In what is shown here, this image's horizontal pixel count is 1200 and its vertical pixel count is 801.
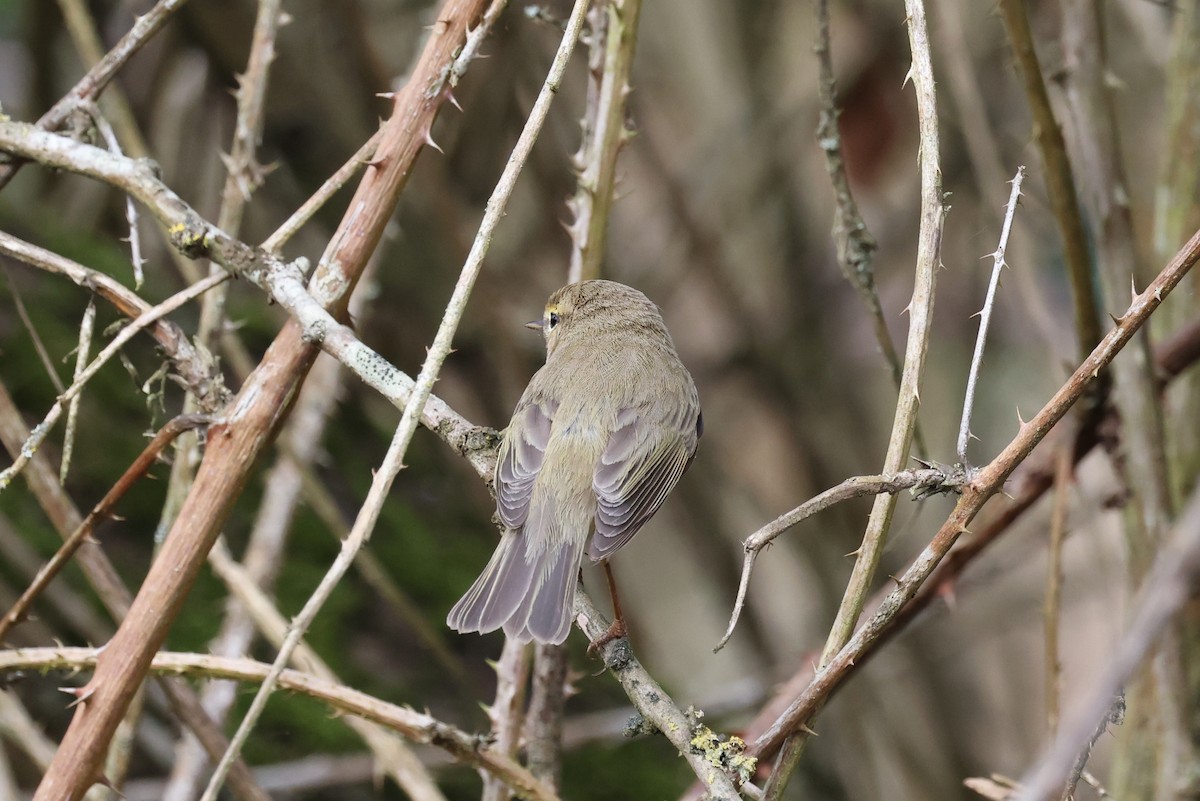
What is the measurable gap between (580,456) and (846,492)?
1497 millimetres

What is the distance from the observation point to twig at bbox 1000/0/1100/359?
8.49 ft

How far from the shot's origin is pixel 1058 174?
9.20 feet

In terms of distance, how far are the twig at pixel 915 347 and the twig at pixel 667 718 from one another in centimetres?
12

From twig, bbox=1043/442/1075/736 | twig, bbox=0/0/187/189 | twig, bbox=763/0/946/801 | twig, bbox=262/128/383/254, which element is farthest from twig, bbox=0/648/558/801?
twig, bbox=1043/442/1075/736

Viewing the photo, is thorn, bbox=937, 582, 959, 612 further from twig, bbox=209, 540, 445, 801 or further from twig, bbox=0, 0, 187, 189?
twig, bbox=0, 0, 187, 189

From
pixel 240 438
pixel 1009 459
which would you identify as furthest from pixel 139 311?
pixel 1009 459

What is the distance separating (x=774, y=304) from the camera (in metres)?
7.30

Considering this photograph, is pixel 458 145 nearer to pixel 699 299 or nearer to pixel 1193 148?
pixel 699 299

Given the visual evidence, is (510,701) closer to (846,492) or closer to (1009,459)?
(846,492)

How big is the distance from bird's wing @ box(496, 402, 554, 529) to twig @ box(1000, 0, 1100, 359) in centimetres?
144

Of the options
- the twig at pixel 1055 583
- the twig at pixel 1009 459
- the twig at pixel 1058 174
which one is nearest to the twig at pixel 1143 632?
the twig at pixel 1009 459

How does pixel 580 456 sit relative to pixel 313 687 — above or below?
above

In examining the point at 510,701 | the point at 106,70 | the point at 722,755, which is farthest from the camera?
the point at 510,701

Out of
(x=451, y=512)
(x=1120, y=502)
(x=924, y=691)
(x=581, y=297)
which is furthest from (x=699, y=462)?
(x=1120, y=502)
